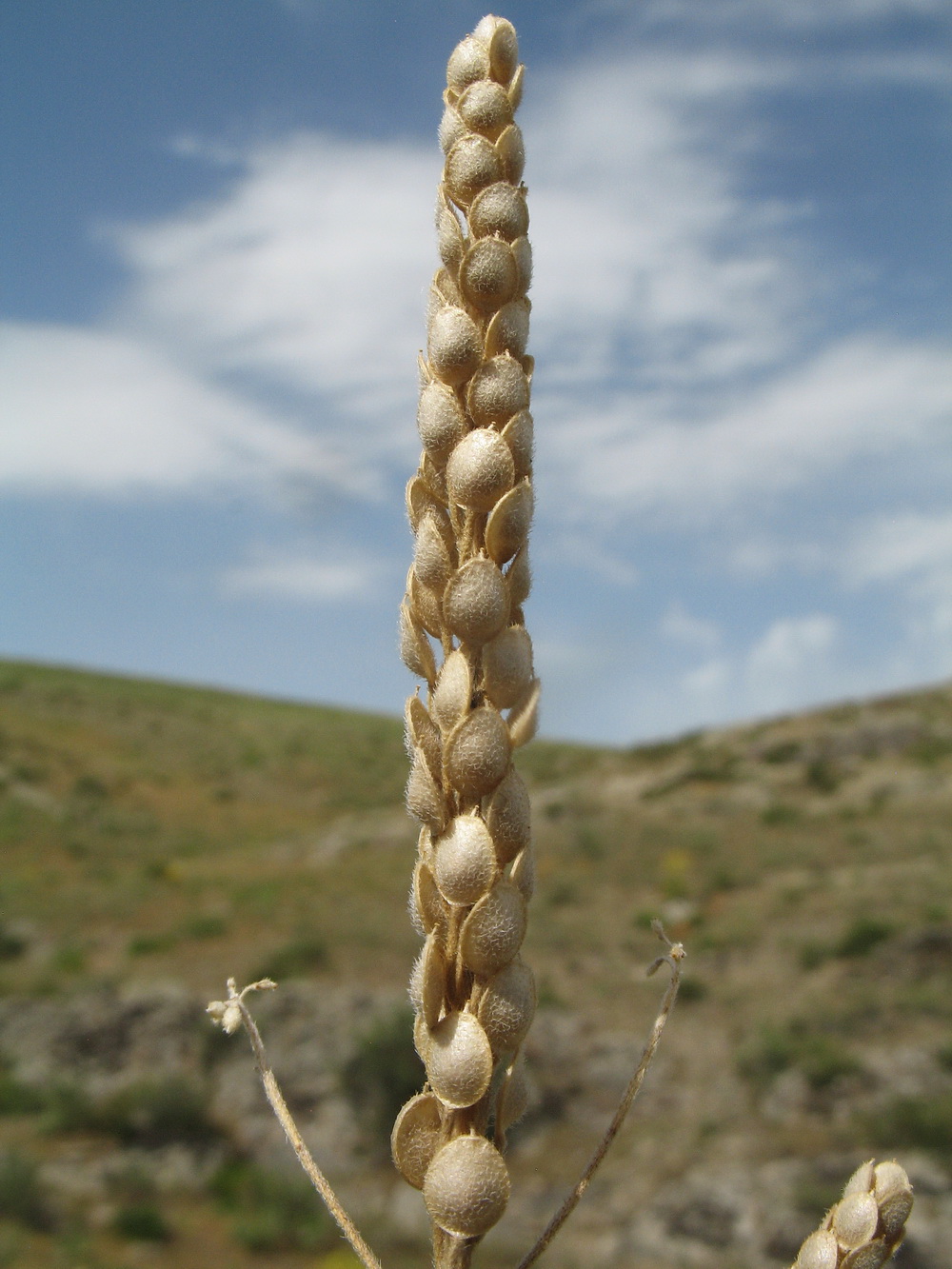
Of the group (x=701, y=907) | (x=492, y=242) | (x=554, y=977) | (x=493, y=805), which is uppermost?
(x=492, y=242)

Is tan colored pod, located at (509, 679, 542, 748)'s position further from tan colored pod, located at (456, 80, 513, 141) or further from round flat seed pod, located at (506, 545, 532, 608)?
tan colored pod, located at (456, 80, 513, 141)

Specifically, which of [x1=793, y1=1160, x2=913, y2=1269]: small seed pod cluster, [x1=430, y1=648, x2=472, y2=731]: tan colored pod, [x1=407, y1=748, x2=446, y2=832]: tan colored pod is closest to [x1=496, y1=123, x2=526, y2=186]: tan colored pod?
[x1=430, y1=648, x2=472, y2=731]: tan colored pod

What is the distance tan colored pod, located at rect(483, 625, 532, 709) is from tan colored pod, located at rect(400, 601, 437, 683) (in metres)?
0.07

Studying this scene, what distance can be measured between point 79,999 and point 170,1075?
3.16 metres

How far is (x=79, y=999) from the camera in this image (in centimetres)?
1744

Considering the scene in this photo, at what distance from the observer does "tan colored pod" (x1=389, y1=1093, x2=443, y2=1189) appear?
1015 mm

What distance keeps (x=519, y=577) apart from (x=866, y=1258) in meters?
0.83

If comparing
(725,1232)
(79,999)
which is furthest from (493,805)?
(79,999)

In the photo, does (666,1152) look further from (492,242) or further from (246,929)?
(492,242)

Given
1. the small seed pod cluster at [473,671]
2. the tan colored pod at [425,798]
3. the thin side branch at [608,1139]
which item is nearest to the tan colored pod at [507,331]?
the small seed pod cluster at [473,671]

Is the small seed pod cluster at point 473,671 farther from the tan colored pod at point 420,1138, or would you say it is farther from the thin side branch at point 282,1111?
the thin side branch at point 282,1111

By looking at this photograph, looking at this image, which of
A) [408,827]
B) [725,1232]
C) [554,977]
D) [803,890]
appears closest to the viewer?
[725,1232]

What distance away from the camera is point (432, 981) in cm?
100

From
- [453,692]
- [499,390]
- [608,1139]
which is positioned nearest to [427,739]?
[453,692]
